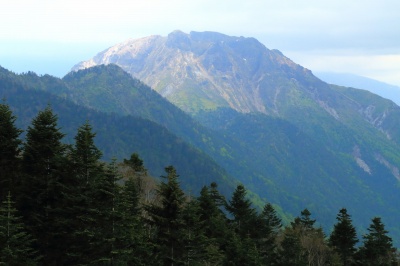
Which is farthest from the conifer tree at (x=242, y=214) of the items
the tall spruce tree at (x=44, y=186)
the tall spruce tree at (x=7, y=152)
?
the tall spruce tree at (x=7, y=152)

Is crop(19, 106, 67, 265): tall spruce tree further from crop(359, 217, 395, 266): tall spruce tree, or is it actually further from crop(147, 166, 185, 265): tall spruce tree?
crop(359, 217, 395, 266): tall spruce tree

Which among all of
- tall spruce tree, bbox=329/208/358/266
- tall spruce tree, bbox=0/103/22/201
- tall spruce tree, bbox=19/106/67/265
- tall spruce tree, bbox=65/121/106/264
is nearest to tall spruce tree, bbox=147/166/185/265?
tall spruce tree, bbox=65/121/106/264

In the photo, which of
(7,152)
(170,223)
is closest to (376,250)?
(170,223)

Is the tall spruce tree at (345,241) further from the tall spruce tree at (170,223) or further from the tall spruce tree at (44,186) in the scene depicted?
the tall spruce tree at (44,186)

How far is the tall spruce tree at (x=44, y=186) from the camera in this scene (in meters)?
33.3

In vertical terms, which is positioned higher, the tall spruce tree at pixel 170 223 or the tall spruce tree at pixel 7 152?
the tall spruce tree at pixel 7 152

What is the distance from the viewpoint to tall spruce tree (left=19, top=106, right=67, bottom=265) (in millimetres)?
33344

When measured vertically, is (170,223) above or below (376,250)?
above

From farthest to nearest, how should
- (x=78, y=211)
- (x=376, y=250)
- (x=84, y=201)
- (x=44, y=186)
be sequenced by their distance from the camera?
1. (x=376, y=250)
2. (x=44, y=186)
3. (x=78, y=211)
4. (x=84, y=201)

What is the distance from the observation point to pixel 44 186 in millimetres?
34594

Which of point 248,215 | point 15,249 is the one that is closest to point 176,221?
point 15,249

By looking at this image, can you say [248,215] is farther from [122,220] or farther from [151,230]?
[122,220]

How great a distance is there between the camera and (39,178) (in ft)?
113

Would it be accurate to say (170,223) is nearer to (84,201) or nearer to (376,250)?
(84,201)
